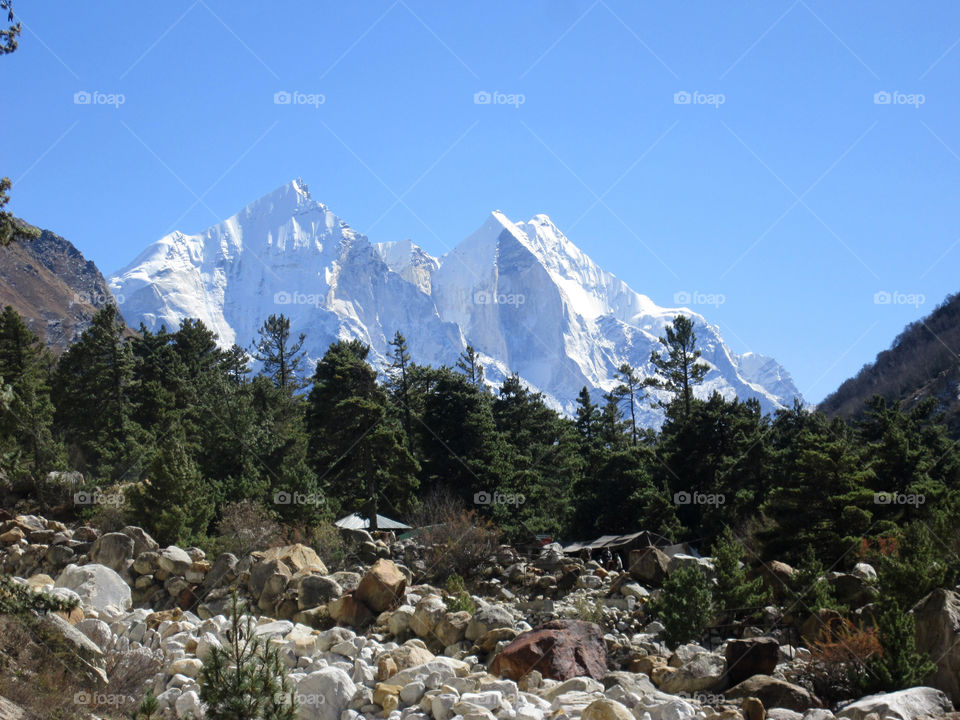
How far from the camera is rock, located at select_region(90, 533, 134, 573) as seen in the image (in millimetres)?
23172

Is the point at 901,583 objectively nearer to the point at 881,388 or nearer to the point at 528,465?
the point at 528,465

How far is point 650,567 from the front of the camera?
82.5ft

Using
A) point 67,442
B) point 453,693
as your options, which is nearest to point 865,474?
point 453,693

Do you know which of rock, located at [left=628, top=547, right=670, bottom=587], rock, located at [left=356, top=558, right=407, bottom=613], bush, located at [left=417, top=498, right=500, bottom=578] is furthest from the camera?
bush, located at [left=417, top=498, right=500, bottom=578]

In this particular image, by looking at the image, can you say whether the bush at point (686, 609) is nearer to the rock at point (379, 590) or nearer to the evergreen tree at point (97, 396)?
the rock at point (379, 590)

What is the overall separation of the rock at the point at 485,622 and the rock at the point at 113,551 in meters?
10.2

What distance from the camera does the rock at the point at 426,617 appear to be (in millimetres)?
18562

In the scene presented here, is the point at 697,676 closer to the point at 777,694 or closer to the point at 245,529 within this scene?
the point at 777,694

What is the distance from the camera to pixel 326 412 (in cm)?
4134

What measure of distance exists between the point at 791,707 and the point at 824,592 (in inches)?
213

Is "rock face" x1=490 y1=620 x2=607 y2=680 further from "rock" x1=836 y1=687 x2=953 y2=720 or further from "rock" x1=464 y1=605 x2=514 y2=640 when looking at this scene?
"rock" x1=836 y1=687 x2=953 y2=720

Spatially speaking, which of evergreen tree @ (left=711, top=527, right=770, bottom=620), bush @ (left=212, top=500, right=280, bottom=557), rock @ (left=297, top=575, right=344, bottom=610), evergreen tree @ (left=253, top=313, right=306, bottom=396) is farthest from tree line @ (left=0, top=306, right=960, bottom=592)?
evergreen tree @ (left=253, top=313, right=306, bottom=396)

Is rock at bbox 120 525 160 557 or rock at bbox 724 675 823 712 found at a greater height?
rock at bbox 120 525 160 557

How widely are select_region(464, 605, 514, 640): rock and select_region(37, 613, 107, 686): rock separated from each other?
22.6 feet
